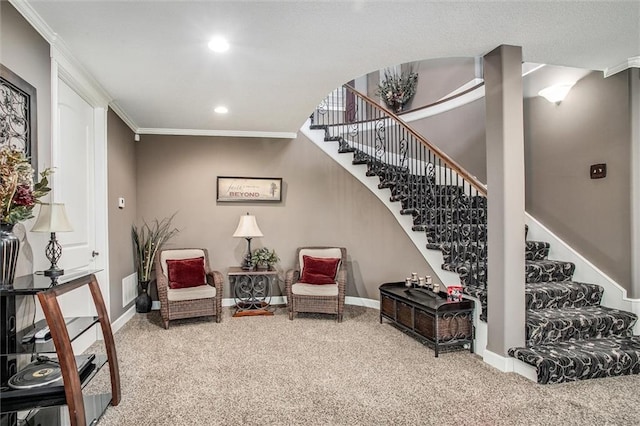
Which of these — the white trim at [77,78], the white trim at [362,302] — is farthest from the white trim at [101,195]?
the white trim at [362,302]

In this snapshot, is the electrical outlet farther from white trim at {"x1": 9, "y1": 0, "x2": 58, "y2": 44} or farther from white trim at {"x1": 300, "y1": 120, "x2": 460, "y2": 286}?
white trim at {"x1": 9, "y1": 0, "x2": 58, "y2": 44}

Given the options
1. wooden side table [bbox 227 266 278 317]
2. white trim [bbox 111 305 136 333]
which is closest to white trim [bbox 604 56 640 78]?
wooden side table [bbox 227 266 278 317]

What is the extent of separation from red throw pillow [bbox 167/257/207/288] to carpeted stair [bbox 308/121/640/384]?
8.82 feet

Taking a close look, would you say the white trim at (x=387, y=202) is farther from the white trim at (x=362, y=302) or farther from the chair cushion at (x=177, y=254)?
the chair cushion at (x=177, y=254)

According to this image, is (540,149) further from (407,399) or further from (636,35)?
(407,399)

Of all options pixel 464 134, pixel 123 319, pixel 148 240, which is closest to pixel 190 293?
pixel 123 319

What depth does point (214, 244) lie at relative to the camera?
5.24 meters

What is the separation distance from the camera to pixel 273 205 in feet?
17.6

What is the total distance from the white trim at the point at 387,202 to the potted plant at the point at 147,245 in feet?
7.86

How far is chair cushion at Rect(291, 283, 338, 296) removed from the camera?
4383 mm

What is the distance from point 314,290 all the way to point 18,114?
324 cm

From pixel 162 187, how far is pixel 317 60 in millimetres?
3219

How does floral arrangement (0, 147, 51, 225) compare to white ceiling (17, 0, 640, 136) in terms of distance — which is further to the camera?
white ceiling (17, 0, 640, 136)

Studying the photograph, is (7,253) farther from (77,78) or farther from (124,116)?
(124,116)
